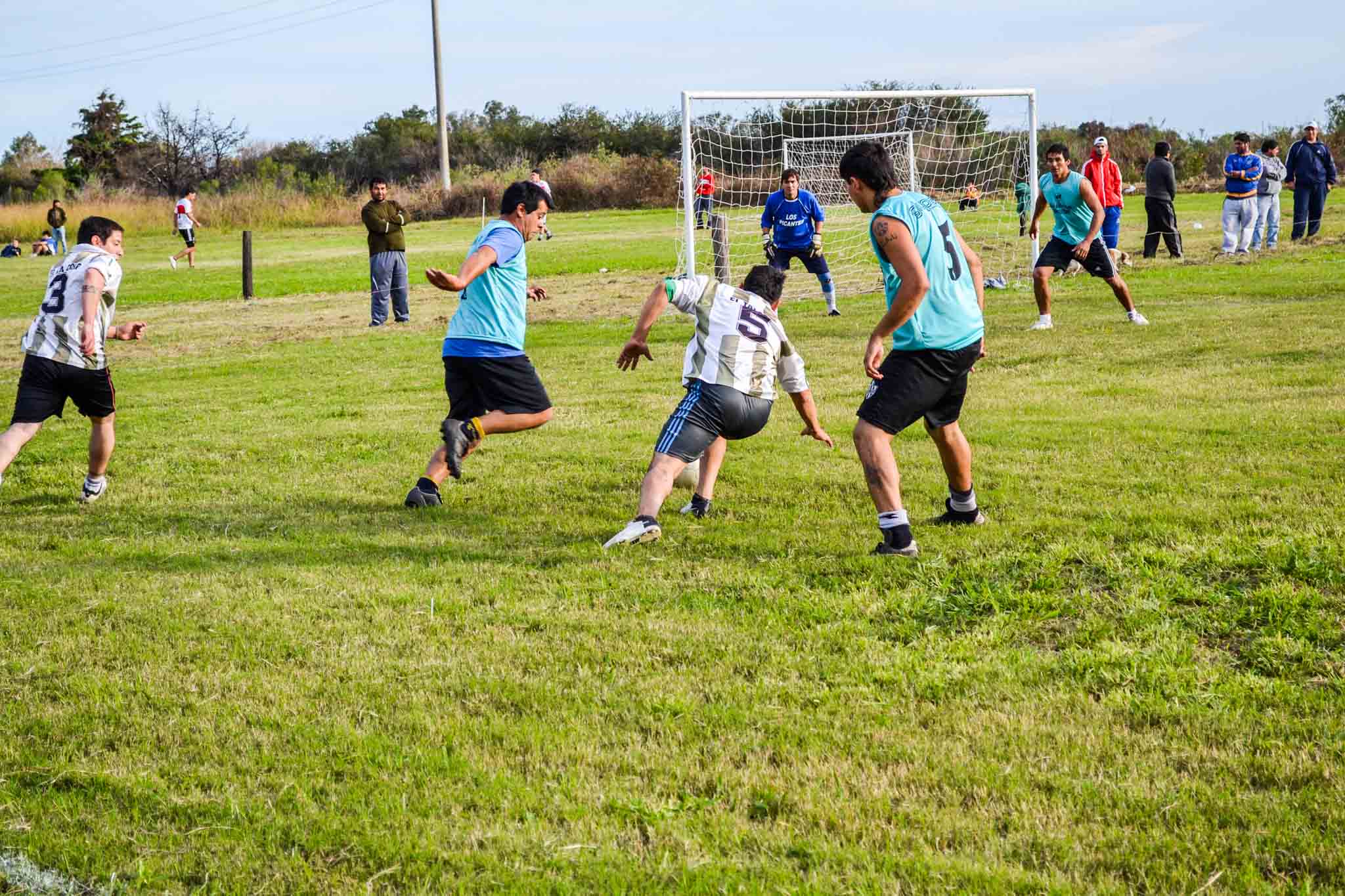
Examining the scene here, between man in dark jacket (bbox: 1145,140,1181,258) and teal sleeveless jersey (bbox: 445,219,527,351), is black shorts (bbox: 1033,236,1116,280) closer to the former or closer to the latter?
teal sleeveless jersey (bbox: 445,219,527,351)

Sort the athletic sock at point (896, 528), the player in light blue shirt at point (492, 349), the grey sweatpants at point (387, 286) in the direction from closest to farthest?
the athletic sock at point (896, 528), the player in light blue shirt at point (492, 349), the grey sweatpants at point (387, 286)

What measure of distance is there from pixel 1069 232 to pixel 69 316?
9.76 metres

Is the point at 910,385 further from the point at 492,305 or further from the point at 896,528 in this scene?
the point at 492,305

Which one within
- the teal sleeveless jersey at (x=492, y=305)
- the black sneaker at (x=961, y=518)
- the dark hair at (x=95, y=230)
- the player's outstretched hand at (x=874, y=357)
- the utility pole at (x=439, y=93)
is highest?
the utility pole at (x=439, y=93)

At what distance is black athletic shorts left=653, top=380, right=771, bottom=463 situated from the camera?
6414 mm

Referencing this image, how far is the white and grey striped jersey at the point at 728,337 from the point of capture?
6.46 m

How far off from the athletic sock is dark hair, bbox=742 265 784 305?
4.75 ft

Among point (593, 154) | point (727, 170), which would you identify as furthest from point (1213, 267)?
point (593, 154)

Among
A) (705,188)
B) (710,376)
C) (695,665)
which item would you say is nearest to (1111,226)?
(705,188)

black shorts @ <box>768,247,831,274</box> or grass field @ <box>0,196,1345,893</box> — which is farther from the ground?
black shorts @ <box>768,247,831,274</box>

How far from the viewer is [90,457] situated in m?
7.96

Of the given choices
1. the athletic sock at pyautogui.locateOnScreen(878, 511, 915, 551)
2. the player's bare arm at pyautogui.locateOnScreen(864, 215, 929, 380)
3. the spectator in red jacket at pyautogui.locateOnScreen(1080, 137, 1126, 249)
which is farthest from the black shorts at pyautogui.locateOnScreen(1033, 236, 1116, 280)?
the athletic sock at pyautogui.locateOnScreen(878, 511, 915, 551)

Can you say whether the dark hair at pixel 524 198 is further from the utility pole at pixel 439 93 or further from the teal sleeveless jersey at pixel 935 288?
the utility pole at pixel 439 93

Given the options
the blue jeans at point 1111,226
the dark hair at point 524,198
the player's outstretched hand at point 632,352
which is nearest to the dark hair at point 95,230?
the dark hair at point 524,198
